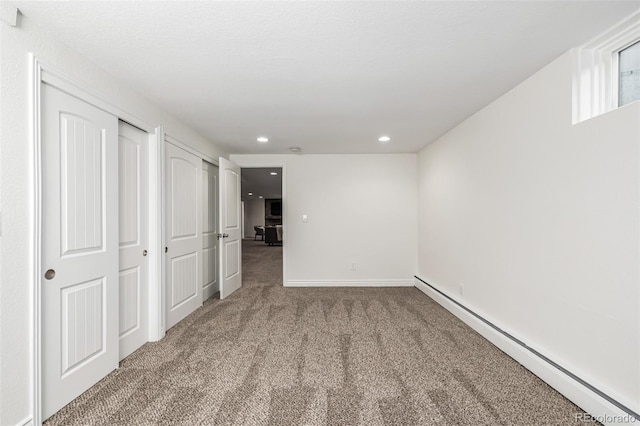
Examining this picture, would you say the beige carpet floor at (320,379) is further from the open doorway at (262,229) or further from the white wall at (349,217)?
the open doorway at (262,229)

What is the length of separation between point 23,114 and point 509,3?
2.57 m

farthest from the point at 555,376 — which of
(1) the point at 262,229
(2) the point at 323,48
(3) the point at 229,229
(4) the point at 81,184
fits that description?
(1) the point at 262,229

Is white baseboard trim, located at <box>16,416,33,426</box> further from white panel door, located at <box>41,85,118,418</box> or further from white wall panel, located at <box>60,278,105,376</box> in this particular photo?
white wall panel, located at <box>60,278,105,376</box>

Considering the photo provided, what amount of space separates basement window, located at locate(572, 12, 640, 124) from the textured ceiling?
13 centimetres

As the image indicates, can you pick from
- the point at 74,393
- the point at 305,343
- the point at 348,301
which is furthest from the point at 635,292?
the point at 74,393

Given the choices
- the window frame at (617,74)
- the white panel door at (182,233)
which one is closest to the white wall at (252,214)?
the white panel door at (182,233)

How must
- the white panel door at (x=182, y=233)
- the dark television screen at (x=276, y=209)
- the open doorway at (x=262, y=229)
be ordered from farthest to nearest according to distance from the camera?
the dark television screen at (x=276, y=209) < the open doorway at (x=262, y=229) < the white panel door at (x=182, y=233)

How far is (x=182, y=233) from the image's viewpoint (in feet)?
10.5

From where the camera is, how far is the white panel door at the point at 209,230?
3.95 metres

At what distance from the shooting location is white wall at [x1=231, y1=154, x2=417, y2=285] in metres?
4.82

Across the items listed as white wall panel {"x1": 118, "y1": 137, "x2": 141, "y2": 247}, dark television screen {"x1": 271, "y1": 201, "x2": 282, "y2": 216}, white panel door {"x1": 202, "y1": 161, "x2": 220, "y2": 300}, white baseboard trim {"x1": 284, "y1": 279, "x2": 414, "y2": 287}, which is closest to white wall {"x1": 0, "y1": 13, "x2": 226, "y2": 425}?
white wall panel {"x1": 118, "y1": 137, "x2": 141, "y2": 247}

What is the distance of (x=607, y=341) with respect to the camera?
1.59 m

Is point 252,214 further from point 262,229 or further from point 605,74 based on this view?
point 605,74

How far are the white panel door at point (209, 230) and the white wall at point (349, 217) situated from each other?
0.94m
